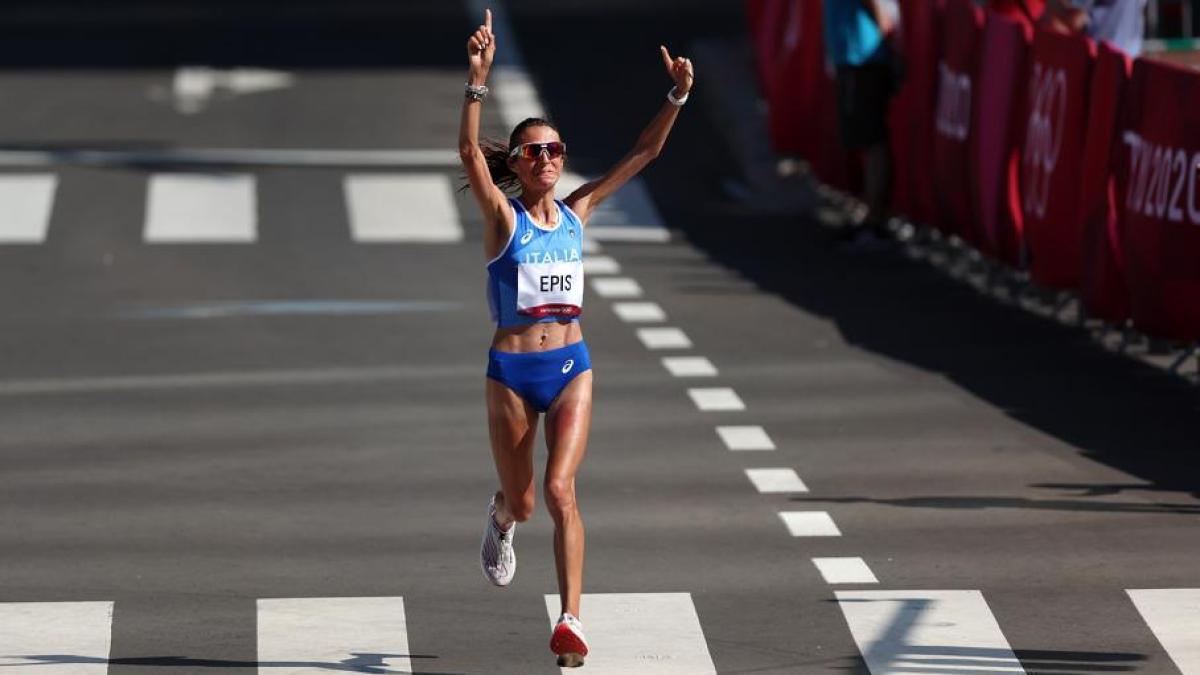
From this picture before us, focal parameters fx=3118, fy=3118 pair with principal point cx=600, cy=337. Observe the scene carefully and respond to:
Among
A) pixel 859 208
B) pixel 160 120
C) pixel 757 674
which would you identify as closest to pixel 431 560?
pixel 757 674

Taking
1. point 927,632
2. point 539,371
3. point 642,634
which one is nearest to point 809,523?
point 927,632

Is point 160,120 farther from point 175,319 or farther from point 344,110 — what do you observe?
point 175,319

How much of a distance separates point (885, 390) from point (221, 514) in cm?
499

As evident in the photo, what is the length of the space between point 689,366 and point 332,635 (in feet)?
24.1

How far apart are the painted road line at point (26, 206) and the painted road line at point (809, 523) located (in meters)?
11.2

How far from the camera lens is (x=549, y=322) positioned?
11.7 meters

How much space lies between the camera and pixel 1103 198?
18953mm

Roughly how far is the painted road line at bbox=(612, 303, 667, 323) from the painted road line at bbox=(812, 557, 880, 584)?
7.78 m

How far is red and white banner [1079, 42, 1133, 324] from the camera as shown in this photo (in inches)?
740

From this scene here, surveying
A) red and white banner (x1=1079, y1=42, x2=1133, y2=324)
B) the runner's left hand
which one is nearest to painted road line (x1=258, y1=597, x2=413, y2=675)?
the runner's left hand

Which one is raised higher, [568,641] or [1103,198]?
[568,641]

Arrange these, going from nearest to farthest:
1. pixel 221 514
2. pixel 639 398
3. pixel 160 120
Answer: pixel 221 514 < pixel 639 398 < pixel 160 120

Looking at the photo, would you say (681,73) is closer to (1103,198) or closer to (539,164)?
(539,164)

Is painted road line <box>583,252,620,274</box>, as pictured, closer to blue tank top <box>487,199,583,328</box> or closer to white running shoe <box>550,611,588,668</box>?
blue tank top <box>487,199,583,328</box>
